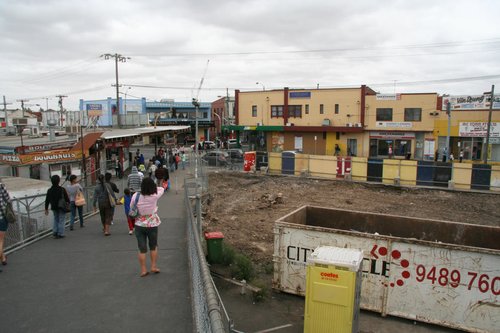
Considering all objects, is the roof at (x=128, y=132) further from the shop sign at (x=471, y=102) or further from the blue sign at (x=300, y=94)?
the shop sign at (x=471, y=102)

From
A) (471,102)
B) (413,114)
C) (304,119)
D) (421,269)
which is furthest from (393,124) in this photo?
(421,269)

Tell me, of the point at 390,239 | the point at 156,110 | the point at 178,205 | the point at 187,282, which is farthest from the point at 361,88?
the point at 156,110

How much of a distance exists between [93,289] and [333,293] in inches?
156

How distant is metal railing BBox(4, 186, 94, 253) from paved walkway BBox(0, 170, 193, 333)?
1.08 feet

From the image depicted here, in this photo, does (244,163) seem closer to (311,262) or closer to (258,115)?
(258,115)

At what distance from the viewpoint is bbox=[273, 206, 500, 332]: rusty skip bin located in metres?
8.06

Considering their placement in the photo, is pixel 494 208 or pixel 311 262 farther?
pixel 494 208

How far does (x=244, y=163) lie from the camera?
30.9 metres

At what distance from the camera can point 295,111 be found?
44.7 metres

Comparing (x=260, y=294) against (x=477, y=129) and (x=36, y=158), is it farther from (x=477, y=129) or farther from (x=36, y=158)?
(x=477, y=129)

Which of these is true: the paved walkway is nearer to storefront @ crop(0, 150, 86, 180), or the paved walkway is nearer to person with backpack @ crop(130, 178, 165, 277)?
person with backpack @ crop(130, 178, 165, 277)

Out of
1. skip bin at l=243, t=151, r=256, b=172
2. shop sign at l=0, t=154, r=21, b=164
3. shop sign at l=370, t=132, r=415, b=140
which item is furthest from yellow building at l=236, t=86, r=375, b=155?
shop sign at l=0, t=154, r=21, b=164

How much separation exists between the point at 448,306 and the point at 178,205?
34.3 ft

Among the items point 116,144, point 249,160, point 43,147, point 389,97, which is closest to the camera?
point 43,147
